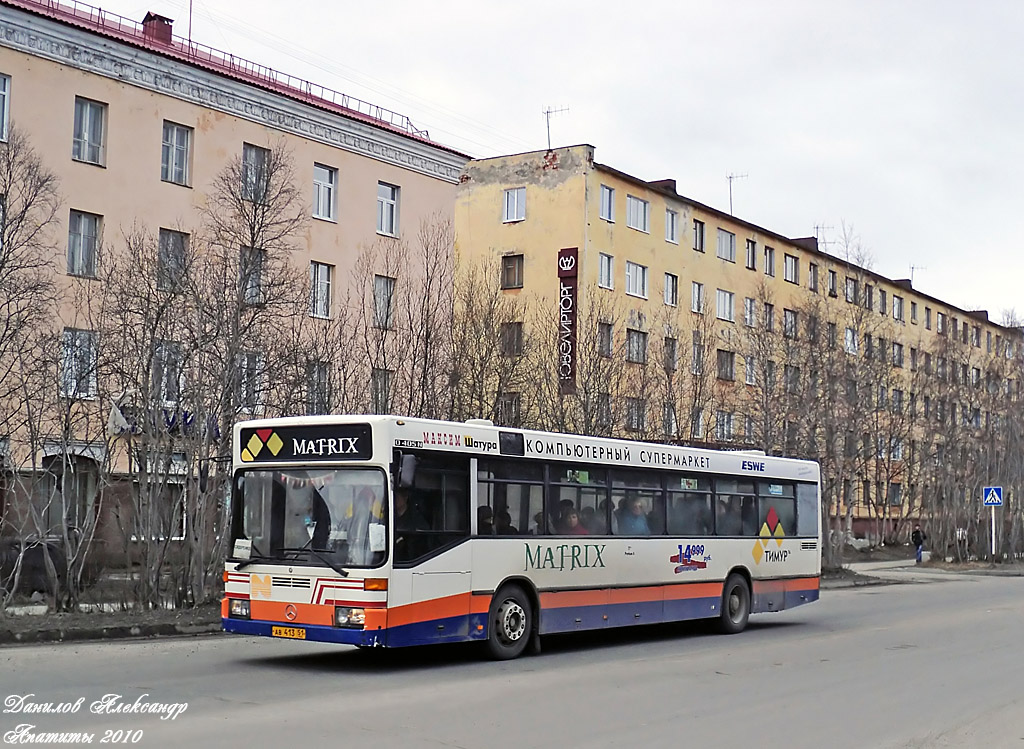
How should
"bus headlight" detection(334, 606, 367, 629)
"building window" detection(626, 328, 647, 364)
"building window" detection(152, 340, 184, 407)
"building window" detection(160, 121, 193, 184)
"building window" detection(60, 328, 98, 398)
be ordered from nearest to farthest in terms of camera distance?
"bus headlight" detection(334, 606, 367, 629) → "building window" detection(60, 328, 98, 398) → "building window" detection(152, 340, 184, 407) → "building window" detection(160, 121, 193, 184) → "building window" detection(626, 328, 647, 364)

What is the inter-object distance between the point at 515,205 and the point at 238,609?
38.0 meters

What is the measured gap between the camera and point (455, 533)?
14.0 m

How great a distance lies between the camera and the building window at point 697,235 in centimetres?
5462

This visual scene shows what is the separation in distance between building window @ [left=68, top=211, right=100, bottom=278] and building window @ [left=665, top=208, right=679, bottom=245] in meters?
27.4

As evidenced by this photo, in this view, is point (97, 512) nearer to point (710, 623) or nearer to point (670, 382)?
point (710, 623)

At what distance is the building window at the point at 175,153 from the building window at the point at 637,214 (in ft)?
71.2

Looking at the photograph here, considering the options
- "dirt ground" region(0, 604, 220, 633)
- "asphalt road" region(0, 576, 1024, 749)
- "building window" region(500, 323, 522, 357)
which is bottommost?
"asphalt road" region(0, 576, 1024, 749)

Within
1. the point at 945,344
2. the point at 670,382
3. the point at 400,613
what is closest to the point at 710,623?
the point at 400,613

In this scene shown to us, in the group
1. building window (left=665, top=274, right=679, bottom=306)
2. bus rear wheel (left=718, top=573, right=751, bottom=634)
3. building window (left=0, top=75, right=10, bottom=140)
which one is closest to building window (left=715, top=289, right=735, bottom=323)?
building window (left=665, top=274, right=679, bottom=306)

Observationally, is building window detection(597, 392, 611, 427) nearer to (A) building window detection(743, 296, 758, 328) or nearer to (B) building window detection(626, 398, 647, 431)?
(B) building window detection(626, 398, 647, 431)

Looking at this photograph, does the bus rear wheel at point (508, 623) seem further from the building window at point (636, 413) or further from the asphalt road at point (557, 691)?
the building window at point (636, 413)

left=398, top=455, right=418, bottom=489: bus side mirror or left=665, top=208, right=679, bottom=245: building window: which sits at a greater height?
left=665, top=208, right=679, bottom=245: building window

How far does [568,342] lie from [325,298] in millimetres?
9232

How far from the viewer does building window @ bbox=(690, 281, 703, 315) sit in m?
53.9
